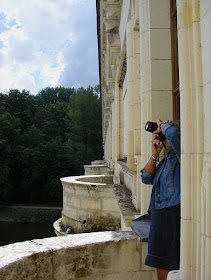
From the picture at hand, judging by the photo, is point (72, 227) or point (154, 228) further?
point (72, 227)

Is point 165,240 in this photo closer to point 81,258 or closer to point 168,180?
point 168,180

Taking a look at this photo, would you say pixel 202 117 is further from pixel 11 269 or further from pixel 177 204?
pixel 11 269

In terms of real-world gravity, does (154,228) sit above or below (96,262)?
above

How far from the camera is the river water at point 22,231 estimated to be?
65.3 ft

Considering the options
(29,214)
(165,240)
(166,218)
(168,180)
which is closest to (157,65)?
(168,180)

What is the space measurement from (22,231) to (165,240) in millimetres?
21824

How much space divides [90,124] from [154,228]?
1235 inches

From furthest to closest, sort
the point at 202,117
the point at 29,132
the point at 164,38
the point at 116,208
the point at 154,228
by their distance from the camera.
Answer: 1. the point at 29,132
2. the point at 116,208
3. the point at 164,38
4. the point at 154,228
5. the point at 202,117

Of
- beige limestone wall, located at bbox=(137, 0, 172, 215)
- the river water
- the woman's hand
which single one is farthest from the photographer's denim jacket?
the river water

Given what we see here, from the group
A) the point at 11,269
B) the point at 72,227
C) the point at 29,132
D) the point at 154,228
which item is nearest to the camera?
the point at 11,269

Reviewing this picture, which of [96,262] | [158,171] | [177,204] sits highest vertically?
[158,171]

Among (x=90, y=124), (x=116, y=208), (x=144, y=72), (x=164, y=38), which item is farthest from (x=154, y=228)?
(x=90, y=124)

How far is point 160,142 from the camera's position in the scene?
2236mm

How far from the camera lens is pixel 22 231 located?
21.6 m
